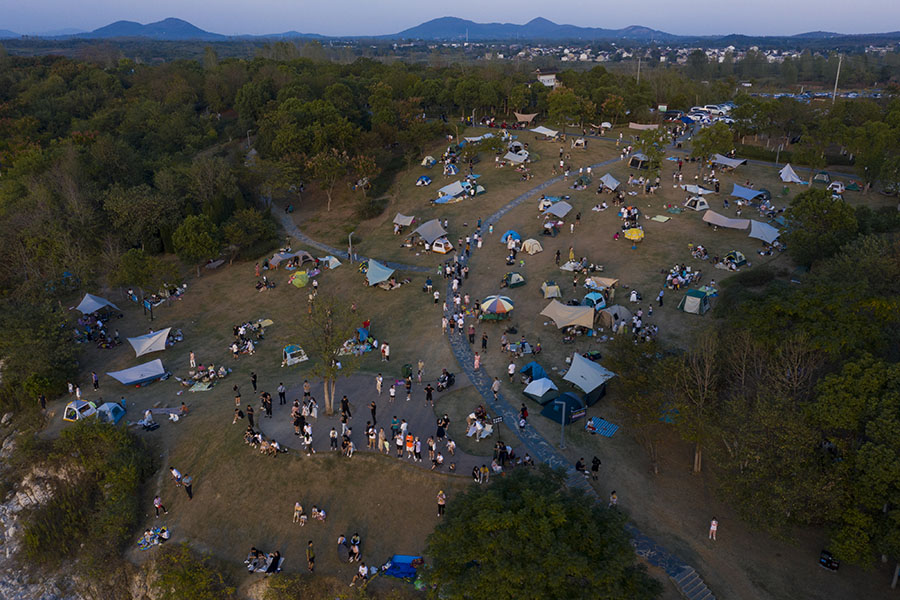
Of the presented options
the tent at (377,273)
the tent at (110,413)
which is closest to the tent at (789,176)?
the tent at (377,273)

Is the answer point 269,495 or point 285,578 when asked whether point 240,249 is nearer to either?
point 269,495

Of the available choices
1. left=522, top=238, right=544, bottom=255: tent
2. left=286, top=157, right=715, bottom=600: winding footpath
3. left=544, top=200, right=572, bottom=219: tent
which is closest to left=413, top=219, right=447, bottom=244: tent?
left=286, top=157, right=715, bottom=600: winding footpath

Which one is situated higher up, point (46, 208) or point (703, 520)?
point (46, 208)

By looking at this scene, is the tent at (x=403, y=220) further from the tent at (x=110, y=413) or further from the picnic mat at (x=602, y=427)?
the picnic mat at (x=602, y=427)

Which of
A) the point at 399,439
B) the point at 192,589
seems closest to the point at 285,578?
the point at 192,589

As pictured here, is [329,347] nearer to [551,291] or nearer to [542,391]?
[542,391]

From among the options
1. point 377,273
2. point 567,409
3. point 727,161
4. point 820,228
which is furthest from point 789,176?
point 567,409
